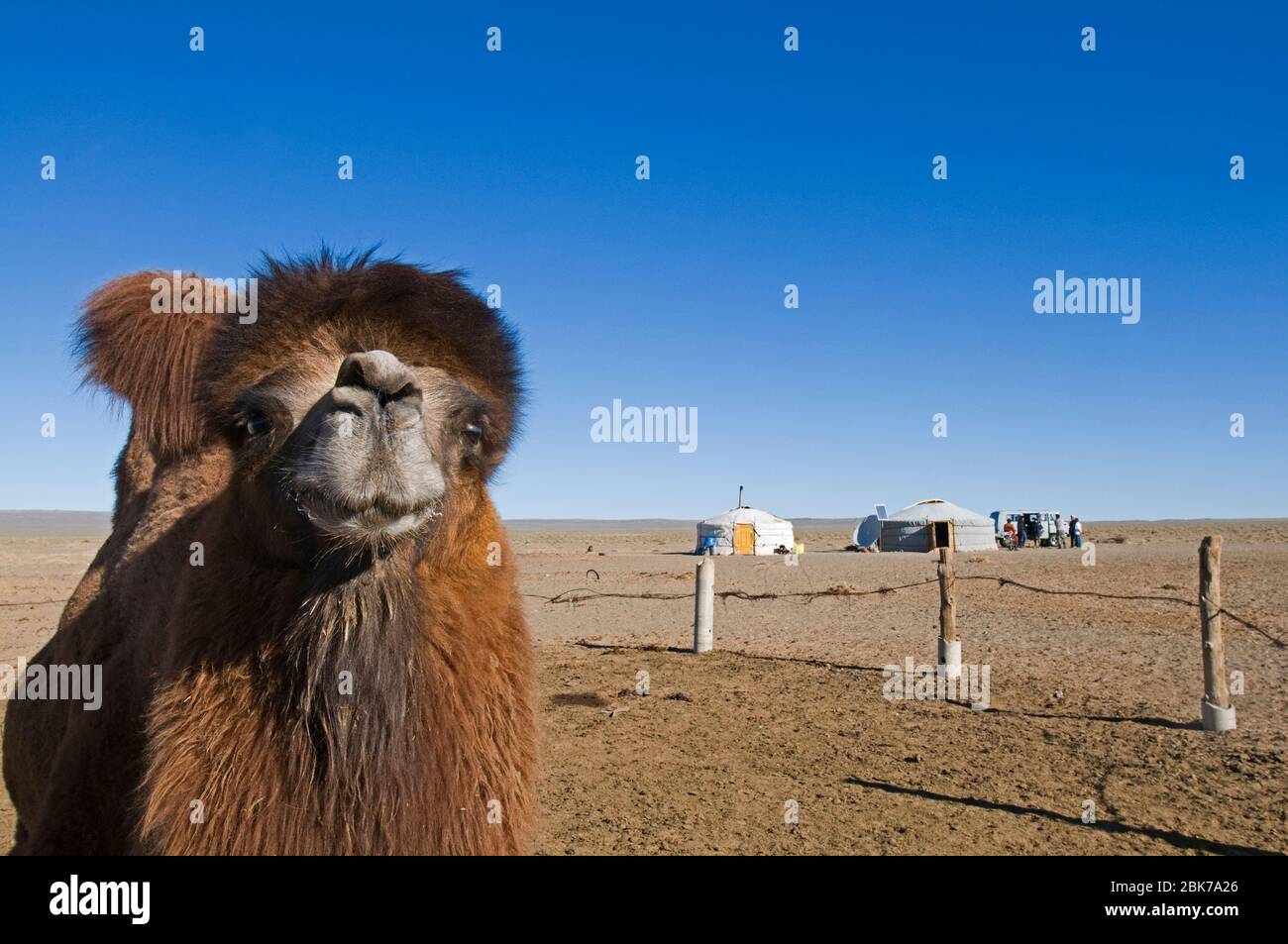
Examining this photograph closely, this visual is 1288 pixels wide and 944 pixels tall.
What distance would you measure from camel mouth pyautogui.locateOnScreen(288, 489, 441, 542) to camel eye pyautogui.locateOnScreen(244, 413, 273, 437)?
32cm

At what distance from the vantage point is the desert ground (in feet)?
18.8

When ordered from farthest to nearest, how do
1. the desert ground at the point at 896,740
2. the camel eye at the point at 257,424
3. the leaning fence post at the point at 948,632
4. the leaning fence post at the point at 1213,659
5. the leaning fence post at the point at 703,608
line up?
the leaning fence post at the point at 703,608
the leaning fence post at the point at 948,632
the leaning fence post at the point at 1213,659
the desert ground at the point at 896,740
the camel eye at the point at 257,424

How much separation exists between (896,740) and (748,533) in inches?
1437

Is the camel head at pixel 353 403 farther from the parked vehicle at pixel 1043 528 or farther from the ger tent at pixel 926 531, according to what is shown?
the parked vehicle at pixel 1043 528

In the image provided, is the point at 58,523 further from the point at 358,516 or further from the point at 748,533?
the point at 358,516

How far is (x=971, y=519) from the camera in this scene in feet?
159

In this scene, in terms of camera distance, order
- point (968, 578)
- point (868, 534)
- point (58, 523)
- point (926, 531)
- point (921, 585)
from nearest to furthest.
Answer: point (968, 578) < point (921, 585) < point (926, 531) < point (868, 534) < point (58, 523)

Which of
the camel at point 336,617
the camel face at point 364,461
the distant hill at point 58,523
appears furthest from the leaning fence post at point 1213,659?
the distant hill at point 58,523

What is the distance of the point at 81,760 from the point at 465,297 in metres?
2.10

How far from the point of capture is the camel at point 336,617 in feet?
7.14

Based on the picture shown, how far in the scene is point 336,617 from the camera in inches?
91.5

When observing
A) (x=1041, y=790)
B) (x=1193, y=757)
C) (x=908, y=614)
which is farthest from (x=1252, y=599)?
(x=1041, y=790)

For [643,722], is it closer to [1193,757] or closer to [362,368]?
[1193,757]

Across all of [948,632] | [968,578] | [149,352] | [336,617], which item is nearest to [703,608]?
[948,632]
